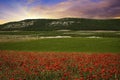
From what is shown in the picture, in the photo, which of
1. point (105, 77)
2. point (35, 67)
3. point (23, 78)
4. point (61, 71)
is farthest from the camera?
point (35, 67)

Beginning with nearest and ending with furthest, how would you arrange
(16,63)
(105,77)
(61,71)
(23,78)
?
(105,77) < (23,78) < (61,71) < (16,63)

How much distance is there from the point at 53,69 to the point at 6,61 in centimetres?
520

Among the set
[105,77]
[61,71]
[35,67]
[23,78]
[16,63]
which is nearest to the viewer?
[105,77]

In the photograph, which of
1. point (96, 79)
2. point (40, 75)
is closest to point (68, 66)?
point (40, 75)

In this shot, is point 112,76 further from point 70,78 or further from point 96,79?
point 70,78

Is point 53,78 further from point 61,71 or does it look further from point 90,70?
point 90,70

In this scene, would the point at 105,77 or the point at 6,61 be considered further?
the point at 6,61

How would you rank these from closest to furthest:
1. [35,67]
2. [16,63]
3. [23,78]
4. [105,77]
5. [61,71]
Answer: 1. [105,77]
2. [23,78]
3. [61,71]
4. [35,67]
5. [16,63]

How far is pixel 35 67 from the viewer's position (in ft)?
37.7

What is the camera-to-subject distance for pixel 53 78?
31.0ft

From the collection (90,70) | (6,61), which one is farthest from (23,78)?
(6,61)

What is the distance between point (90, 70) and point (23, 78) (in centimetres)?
317

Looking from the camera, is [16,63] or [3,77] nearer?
[3,77]

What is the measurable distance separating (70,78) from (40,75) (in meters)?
1.63
